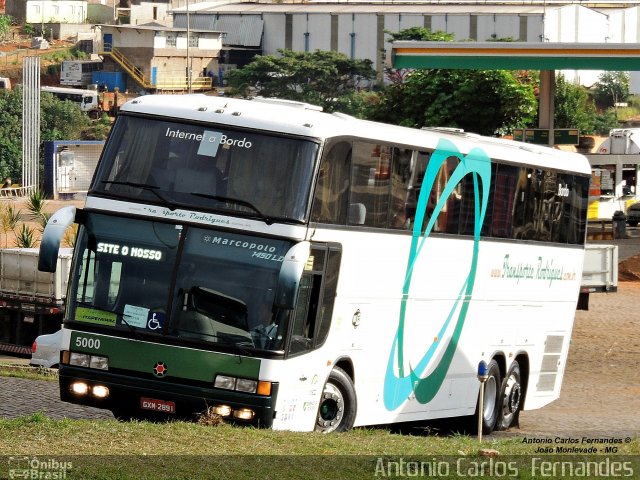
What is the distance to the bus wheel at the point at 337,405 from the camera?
14.5 metres

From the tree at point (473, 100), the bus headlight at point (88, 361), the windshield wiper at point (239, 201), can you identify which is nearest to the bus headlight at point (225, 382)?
the bus headlight at point (88, 361)

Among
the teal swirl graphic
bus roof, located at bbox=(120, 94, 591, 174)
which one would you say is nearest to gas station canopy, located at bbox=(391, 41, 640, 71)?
the teal swirl graphic

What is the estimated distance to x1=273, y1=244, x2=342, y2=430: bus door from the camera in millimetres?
13441

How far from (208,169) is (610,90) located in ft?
323

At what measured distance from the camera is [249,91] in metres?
98.8

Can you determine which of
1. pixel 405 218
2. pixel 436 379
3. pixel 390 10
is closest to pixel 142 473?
pixel 405 218

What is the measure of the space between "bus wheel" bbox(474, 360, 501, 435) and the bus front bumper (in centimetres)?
602

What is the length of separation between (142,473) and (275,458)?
1443 mm

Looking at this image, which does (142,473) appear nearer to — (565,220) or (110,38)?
(565,220)

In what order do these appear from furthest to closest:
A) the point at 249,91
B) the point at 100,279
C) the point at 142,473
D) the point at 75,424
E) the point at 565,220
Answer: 1. the point at 249,91
2. the point at 565,220
3. the point at 100,279
4. the point at 75,424
5. the point at 142,473

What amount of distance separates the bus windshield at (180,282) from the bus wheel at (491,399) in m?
6.13

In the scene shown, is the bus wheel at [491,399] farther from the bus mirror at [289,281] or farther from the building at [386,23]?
the building at [386,23]

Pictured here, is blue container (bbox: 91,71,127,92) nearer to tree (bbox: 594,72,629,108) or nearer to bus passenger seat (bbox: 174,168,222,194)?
tree (bbox: 594,72,629,108)

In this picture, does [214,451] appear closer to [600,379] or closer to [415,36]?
[600,379]
